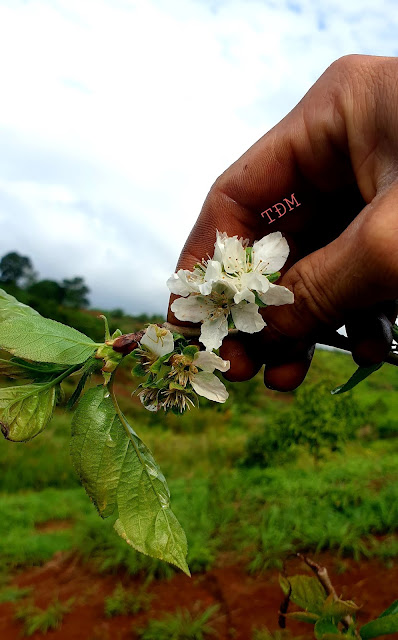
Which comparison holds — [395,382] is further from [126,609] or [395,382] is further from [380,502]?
[126,609]

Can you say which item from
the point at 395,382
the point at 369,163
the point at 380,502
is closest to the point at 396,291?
the point at 369,163

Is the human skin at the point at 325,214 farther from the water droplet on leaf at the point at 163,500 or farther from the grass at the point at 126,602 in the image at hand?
the grass at the point at 126,602

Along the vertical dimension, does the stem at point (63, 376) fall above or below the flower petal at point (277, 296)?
above

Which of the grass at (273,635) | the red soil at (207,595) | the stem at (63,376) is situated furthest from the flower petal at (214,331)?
the red soil at (207,595)

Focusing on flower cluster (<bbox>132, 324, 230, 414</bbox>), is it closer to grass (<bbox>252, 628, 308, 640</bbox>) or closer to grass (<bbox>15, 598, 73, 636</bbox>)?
grass (<bbox>252, 628, 308, 640</bbox>)

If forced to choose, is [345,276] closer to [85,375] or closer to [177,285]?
[177,285]
